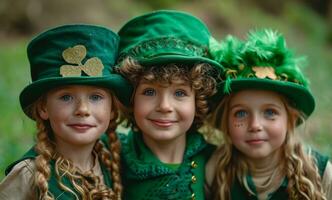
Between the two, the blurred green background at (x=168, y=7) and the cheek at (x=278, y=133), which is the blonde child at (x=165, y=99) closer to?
the cheek at (x=278, y=133)

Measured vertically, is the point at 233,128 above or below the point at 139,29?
below

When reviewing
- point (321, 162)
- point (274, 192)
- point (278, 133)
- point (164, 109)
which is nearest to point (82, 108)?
point (164, 109)

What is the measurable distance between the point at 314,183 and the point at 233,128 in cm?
60

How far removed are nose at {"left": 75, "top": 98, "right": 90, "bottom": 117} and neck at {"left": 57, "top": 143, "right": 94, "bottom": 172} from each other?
0.27 m

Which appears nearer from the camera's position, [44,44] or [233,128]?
[44,44]

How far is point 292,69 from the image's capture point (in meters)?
3.46

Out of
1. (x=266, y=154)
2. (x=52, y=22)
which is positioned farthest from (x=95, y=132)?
(x=52, y=22)

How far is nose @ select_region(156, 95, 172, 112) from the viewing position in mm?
3314

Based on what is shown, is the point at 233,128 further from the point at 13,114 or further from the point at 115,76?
the point at 13,114

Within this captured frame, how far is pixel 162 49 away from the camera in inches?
129

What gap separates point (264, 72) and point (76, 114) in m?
1.12

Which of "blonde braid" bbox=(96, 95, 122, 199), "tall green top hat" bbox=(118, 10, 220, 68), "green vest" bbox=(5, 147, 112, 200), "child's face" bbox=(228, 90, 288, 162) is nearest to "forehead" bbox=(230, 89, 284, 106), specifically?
"child's face" bbox=(228, 90, 288, 162)

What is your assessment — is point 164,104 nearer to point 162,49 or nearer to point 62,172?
point 162,49

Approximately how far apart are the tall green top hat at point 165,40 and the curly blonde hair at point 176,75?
5 centimetres
